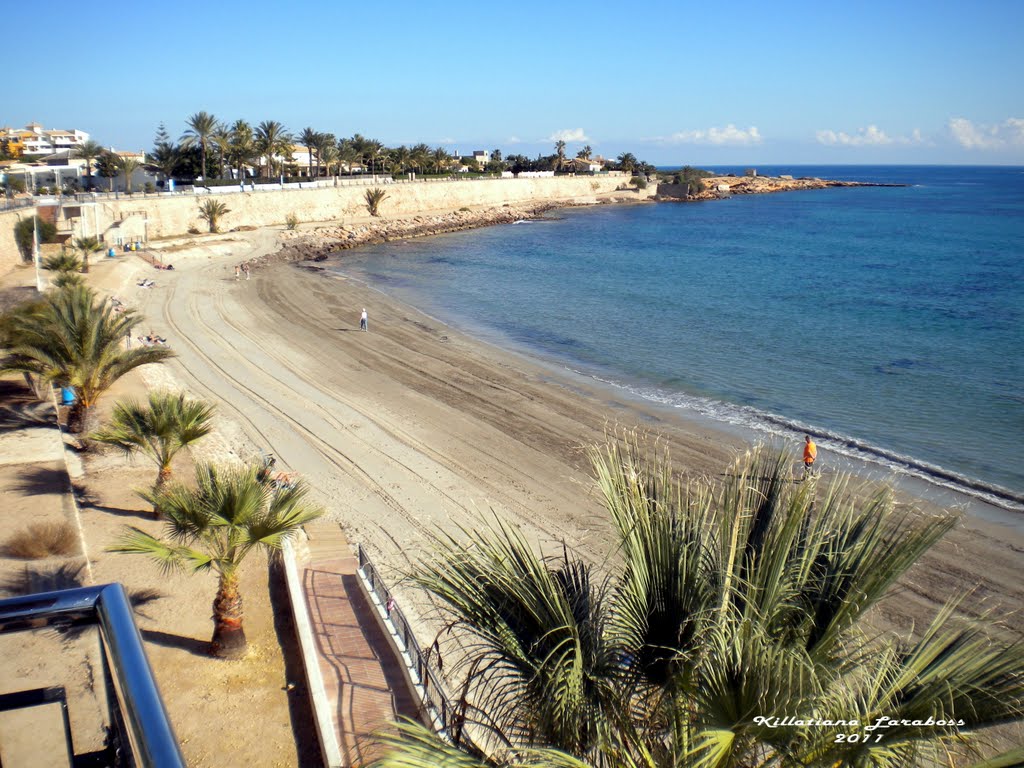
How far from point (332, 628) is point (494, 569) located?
7075mm

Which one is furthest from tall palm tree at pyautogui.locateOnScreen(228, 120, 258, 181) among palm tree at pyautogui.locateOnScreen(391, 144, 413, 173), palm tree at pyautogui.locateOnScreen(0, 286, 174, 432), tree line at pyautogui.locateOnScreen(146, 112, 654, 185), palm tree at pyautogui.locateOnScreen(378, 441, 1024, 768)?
palm tree at pyautogui.locateOnScreen(378, 441, 1024, 768)

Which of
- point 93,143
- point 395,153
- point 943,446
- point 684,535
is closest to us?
point 684,535

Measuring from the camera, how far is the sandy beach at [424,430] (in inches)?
522

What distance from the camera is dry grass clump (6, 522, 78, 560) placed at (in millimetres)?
10109

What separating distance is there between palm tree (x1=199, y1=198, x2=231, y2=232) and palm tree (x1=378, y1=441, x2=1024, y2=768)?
5414cm

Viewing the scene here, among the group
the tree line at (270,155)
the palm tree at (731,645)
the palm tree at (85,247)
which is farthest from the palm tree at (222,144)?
the palm tree at (731,645)

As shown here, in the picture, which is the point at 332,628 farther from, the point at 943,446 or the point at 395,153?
the point at 395,153

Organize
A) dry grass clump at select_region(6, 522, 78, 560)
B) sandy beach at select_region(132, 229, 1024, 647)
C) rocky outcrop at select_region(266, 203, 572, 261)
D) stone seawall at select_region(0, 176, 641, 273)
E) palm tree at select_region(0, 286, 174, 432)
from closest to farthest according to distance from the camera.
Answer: dry grass clump at select_region(6, 522, 78, 560), sandy beach at select_region(132, 229, 1024, 647), palm tree at select_region(0, 286, 174, 432), stone seawall at select_region(0, 176, 641, 273), rocky outcrop at select_region(266, 203, 572, 261)

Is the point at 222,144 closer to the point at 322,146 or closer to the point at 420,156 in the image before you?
the point at 322,146

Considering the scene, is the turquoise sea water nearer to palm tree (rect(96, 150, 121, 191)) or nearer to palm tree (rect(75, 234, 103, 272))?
palm tree (rect(75, 234, 103, 272))

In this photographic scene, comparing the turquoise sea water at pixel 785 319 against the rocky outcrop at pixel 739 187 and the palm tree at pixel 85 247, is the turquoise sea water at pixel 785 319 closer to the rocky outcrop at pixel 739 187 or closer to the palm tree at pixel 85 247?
the palm tree at pixel 85 247

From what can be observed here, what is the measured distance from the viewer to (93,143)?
6081 centimetres

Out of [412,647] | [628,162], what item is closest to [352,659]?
[412,647]

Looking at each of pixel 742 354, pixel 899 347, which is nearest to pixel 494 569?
pixel 742 354
